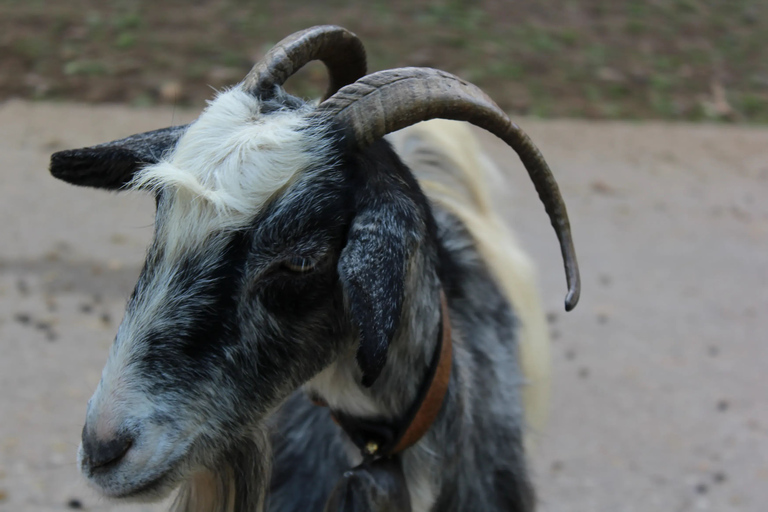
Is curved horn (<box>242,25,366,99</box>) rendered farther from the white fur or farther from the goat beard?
the goat beard

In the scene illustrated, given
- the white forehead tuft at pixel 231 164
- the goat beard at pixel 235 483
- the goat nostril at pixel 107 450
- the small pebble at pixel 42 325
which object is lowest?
the small pebble at pixel 42 325

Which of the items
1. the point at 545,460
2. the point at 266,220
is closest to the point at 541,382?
the point at 545,460

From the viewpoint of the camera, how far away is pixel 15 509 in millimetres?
3385

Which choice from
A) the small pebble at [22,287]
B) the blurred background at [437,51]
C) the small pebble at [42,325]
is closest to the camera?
the small pebble at [42,325]

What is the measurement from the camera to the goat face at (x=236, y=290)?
179cm

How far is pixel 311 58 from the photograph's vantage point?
2.28 metres

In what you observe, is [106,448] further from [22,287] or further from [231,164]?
[22,287]

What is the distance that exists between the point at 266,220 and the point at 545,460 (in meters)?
2.49

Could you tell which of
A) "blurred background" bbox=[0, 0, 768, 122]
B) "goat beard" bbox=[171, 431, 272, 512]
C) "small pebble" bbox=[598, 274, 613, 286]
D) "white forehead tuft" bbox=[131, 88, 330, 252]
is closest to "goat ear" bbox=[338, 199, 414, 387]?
"white forehead tuft" bbox=[131, 88, 330, 252]

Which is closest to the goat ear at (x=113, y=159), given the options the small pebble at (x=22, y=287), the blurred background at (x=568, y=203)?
the blurred background at (x=568, y=203)

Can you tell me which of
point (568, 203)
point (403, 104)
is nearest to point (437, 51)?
point (568, 203)

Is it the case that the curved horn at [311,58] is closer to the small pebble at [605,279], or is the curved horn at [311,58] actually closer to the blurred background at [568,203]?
the blurred background at [568,203]

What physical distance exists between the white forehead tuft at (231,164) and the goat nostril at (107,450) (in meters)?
0.45

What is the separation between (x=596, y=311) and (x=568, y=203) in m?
1.64
